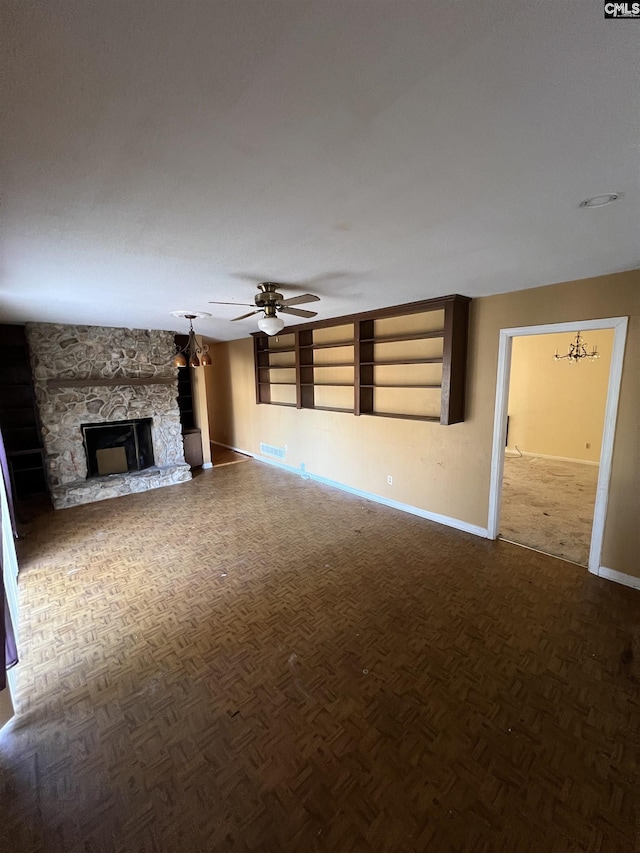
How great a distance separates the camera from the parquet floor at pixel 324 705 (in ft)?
4.64

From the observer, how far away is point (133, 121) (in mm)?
1006

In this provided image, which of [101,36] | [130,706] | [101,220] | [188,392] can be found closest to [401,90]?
[101,36]

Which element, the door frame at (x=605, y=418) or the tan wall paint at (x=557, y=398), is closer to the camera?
the door frame at (x=605, y=418)

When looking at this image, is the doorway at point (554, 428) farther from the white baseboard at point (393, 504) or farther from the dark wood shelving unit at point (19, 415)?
the dark wood shelving unit at point (19, 415)

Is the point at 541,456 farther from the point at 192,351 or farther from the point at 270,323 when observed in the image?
the point at 192,351

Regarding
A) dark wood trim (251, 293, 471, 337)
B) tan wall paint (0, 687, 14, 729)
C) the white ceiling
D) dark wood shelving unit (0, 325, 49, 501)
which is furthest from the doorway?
dark wood shelving unit (0, 325, 49, 501)

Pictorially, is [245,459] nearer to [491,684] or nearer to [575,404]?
[491,684]

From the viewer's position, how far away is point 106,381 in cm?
530

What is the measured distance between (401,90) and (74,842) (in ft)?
9.37

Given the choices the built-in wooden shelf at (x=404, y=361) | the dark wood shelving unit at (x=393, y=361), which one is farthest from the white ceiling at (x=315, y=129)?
the built-in wooden shelf at (x=404, y=361)

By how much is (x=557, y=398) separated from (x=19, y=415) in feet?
29.8

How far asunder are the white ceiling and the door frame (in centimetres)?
89

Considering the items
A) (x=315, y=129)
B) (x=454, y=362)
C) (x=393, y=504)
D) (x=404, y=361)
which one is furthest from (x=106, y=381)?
(x=315, y=129)

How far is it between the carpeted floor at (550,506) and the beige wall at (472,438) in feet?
1.57
